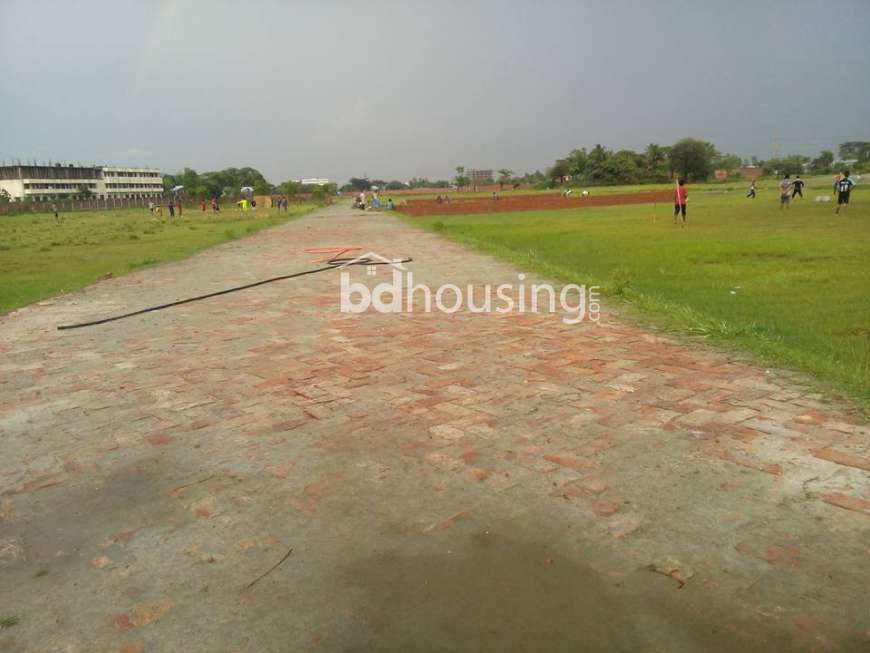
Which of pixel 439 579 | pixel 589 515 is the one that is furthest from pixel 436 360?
pixel 439 579

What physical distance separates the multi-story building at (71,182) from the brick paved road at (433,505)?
99.5m

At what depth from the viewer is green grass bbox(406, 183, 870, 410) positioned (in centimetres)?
520

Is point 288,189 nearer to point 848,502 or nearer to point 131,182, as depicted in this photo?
point 131,182

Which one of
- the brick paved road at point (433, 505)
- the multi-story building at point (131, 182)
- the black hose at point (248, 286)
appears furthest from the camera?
the multi-story building at point (131, 182)

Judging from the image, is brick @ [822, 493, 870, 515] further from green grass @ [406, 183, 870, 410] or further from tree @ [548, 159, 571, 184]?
tree @ [548, 159, 571, 184]

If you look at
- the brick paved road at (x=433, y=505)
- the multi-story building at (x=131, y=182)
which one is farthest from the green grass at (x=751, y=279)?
the multi-story building at (x=131, y=182)

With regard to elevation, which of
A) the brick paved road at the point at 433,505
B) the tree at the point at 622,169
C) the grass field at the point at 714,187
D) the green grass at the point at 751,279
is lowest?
the brick paved road at the point at 433,505

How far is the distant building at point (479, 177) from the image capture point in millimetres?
137825

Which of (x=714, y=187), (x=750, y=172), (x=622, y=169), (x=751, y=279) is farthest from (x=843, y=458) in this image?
(x=750, y=172)

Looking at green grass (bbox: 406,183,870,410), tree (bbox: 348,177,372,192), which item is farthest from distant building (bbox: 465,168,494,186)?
green grass (bbox: 406,183,870,410)

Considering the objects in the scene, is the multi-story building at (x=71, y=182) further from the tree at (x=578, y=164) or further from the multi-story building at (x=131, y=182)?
the tree at (x=578, y=164)

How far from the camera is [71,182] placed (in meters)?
104

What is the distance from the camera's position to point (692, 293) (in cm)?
836

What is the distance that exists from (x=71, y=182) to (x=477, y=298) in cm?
11438
